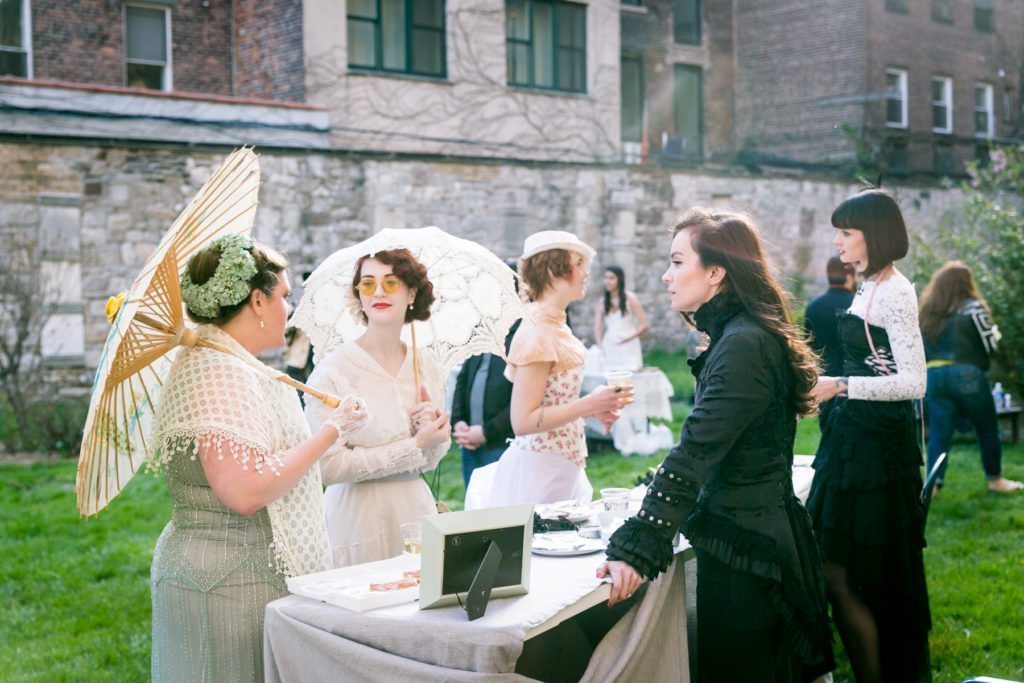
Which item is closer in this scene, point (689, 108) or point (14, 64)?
point (14, 64)

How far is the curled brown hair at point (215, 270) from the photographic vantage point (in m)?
3.22

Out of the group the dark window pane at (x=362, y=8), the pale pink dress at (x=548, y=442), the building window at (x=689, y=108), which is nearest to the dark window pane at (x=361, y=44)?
the dark window pane at (x=362, y=8)

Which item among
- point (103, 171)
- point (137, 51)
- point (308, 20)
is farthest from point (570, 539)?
point (137, 51)

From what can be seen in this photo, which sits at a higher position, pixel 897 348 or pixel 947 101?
pixel 947 101

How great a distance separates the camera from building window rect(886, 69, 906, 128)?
86.6 ft

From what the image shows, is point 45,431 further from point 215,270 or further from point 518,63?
point 518,63

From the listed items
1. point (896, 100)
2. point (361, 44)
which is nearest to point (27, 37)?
point (361, 44)

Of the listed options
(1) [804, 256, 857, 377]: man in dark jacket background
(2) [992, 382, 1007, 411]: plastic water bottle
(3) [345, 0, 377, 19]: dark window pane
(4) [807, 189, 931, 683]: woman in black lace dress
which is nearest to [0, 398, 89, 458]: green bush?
(1) [804, 256, 857, 377]: man in dark jacket background

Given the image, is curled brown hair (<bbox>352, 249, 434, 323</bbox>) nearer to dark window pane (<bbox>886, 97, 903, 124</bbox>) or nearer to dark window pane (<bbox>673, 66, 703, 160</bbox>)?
dark window pane (<bbox>673, 66, 703, 160</bbox>)

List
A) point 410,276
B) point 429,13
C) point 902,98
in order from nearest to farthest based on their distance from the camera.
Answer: point 410,276 < point 429,13 < point 902,98

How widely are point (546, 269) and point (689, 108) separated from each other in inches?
906

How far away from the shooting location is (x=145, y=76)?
735 inches

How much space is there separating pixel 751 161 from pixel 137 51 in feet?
46.9

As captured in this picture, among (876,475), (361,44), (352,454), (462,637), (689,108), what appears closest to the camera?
(462,637)
